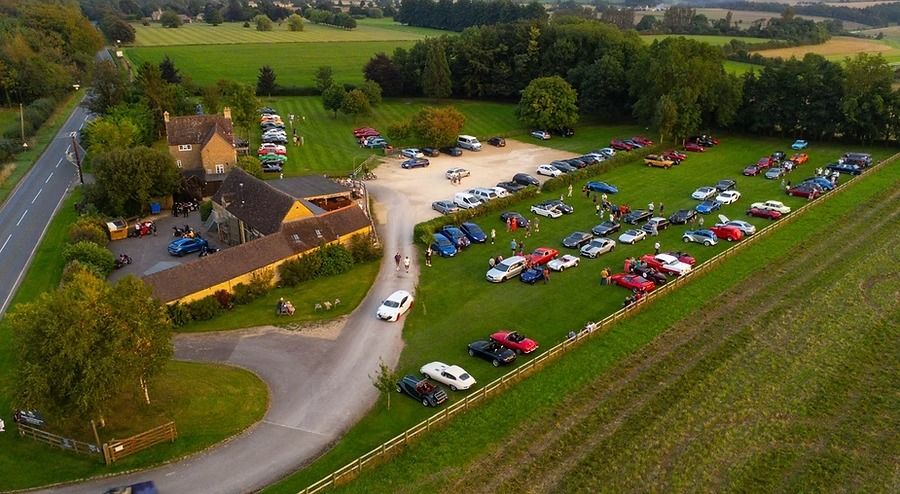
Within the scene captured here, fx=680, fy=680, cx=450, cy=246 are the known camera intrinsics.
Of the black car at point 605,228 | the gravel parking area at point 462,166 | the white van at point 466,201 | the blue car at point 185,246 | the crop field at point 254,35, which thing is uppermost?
the crop field at point 254,35

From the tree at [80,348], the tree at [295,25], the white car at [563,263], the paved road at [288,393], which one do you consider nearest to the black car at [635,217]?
the white car at [563,263]

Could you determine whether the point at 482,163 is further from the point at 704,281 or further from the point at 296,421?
the point at 296,421

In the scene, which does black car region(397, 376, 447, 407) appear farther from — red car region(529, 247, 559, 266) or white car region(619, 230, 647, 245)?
white car region(619, 230, 647, 245)

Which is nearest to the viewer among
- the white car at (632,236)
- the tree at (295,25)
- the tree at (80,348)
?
the tree at (80,348)

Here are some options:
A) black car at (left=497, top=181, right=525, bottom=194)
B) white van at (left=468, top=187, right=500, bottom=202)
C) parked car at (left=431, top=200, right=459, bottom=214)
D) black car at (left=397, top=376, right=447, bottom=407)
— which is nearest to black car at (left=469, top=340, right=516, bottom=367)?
black car at (left=397, top=376, right=447, bottom=407)

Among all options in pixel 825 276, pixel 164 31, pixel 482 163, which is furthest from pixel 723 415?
pixel 164 31

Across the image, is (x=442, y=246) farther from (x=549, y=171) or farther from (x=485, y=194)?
(x=549, y=171)

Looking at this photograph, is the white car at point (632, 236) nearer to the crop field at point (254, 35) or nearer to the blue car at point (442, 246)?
the blue car at point (442, 246)

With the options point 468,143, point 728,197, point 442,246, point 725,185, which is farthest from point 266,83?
point 728,197
